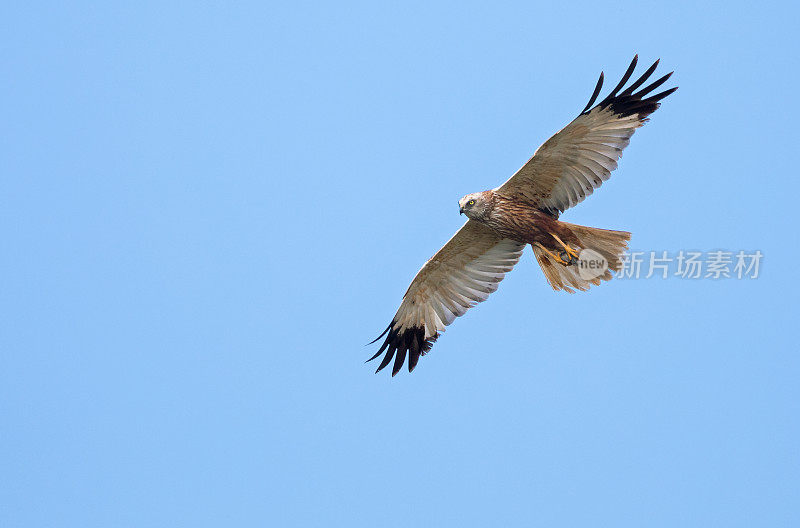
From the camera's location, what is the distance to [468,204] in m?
12.8

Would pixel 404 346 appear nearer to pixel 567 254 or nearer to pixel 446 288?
pixel 446 288

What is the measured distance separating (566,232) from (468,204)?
103cm

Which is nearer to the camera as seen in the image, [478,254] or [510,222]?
[510,222]

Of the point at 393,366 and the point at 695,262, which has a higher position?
the point at 695,262

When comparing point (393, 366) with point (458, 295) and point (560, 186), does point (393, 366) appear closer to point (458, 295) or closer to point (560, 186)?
point (458, 295)

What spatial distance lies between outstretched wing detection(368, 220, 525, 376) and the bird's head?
1.85 ft

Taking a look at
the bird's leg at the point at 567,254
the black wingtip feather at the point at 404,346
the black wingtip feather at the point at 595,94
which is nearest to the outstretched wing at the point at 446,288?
the black wingtip feather at the point at 404,346

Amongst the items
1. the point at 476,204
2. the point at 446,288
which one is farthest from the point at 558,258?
the point at 446,288

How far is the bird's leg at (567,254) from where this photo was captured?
41.7 ft

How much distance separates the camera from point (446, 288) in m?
13.9

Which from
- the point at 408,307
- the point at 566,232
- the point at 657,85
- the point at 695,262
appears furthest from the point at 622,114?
the point at 408,307

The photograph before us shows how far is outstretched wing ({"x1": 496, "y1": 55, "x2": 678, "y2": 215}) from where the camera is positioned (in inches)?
488

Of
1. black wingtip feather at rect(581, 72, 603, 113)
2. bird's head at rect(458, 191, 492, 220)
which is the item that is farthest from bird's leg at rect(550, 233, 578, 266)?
black wingtip feather at rect(581, 72, 603, 113)

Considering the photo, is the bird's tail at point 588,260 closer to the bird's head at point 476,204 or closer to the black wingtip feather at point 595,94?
the bird's head at point 476,204
